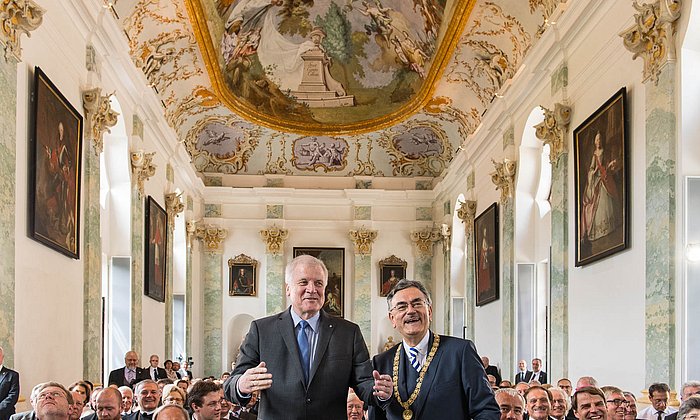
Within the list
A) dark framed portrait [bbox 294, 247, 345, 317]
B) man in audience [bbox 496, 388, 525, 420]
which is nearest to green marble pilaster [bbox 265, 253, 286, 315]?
dark framed portrait [bbox 294, 247, 345, 317]

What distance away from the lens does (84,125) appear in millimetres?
15016

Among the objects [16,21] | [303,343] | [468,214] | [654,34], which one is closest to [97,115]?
[16,21]

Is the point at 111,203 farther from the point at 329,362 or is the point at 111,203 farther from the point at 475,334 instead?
the point at 329,362

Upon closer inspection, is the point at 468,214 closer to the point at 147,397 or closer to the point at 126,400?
the point at 126,400

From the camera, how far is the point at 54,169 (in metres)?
13.1

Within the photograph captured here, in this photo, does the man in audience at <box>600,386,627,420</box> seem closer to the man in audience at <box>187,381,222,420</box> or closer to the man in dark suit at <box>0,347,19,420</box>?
the man in audience at <box>187,381,222,420</box>

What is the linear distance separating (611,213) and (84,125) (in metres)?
8.18

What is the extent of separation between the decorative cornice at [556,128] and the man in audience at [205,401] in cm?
970

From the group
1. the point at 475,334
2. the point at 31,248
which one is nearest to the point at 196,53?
the point at 475,334

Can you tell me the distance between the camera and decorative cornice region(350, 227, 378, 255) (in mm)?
30422

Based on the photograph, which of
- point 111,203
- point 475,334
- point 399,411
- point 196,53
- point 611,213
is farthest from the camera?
point 475,334

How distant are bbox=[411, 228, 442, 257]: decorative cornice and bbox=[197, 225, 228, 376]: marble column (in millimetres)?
6151

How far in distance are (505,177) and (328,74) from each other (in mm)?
9961

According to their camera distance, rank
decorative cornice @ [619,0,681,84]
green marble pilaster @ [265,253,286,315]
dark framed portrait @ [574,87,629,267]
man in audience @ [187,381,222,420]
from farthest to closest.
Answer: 1. green marble pilaster @ [265,253,286,315]
2. dark framed portrait @ [574,87,629,267]
3. decorative cornice @ [619,0,681,84]
4. man in audience @ [187,381,222,420]
